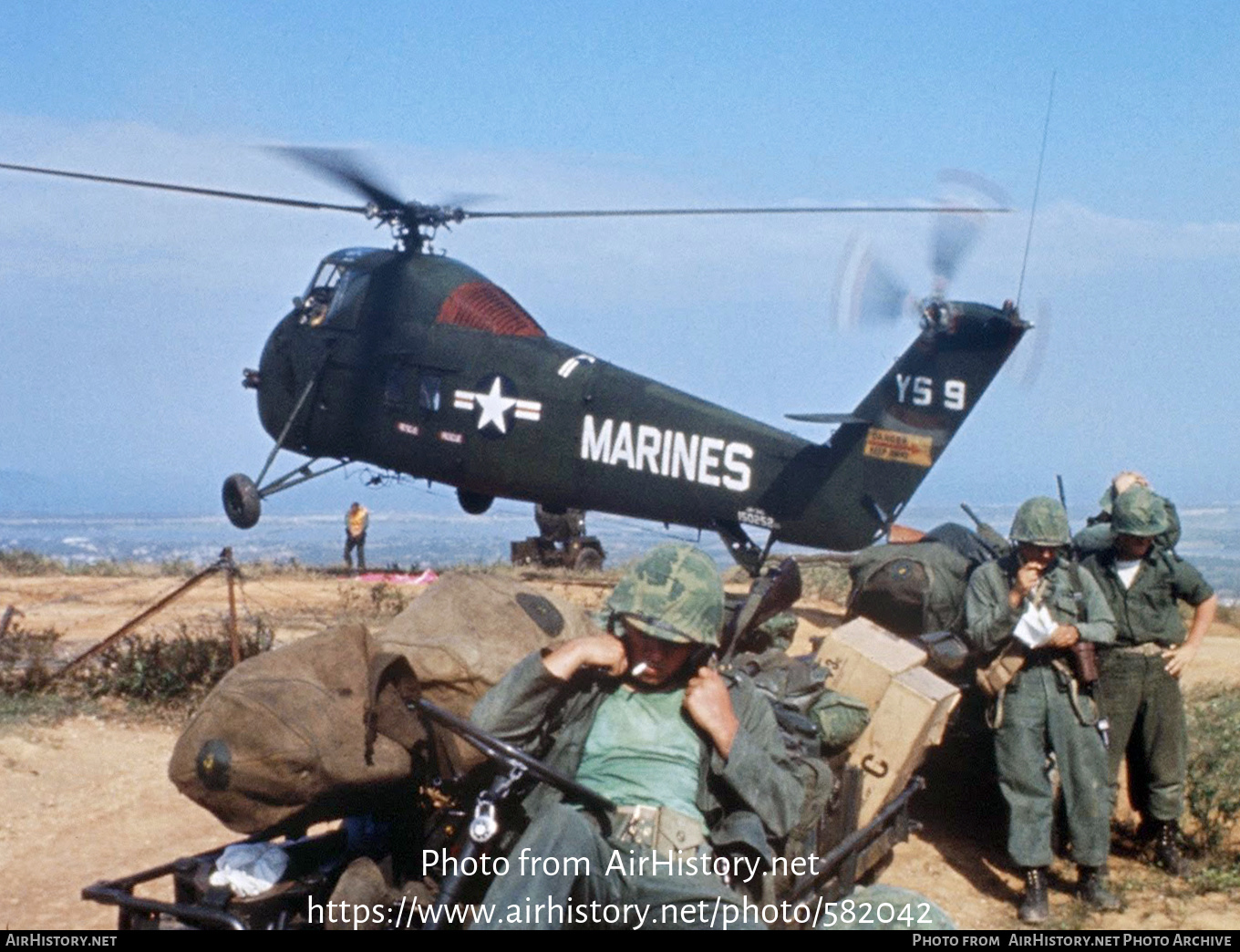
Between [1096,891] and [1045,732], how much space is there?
0.78 meters

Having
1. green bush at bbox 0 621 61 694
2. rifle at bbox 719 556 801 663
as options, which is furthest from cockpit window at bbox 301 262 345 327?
rifle at bbox 719 556 801 663

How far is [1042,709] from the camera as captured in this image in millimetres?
6379

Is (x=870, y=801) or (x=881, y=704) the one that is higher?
(x=881, y=704)

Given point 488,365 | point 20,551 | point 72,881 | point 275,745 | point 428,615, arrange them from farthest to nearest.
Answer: point 20,551
point 488,365
point 72,881
point 428,615
point 275,745

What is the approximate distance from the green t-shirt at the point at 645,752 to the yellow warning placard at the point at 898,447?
705cm

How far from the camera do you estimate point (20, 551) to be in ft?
72.0

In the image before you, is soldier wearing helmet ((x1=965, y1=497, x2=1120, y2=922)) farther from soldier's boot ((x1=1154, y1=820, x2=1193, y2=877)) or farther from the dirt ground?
soldier's boot ((x1=1154, y1=820, x2=1193, y2=877))

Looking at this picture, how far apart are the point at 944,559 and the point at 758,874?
13.9 feet

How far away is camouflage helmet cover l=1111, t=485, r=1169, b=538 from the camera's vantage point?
6590mm

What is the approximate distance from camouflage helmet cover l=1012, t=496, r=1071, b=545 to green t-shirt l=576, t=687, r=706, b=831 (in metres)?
2.54

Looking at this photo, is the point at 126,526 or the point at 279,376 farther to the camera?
the point at 126,526

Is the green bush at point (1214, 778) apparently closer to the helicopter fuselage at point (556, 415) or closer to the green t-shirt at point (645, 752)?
the helicopter fuselage at point (556, 415)

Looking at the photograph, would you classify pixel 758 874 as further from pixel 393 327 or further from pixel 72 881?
pixel 393 327

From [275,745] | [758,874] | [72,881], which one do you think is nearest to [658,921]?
[758,874]
